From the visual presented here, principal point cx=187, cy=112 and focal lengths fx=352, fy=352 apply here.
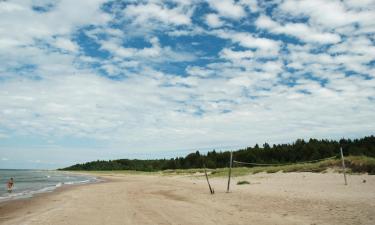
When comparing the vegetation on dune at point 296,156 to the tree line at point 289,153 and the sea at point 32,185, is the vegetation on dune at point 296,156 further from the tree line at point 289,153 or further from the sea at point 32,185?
the sea at point 32,185

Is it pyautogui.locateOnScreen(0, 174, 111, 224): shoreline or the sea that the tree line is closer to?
the sea

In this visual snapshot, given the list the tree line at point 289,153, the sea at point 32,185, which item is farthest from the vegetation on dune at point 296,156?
the sea at point 32,185

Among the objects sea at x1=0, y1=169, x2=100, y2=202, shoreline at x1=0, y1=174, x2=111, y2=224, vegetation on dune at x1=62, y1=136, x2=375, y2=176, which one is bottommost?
shoreline at x1=0, y1=174, x2=111, y2=224

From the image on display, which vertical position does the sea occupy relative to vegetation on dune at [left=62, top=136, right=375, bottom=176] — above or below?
below

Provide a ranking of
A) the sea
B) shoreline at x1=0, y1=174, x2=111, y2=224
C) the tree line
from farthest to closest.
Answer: the tree line, the sea, shoreline at x1=0, y1=174, x2=111, y2=224

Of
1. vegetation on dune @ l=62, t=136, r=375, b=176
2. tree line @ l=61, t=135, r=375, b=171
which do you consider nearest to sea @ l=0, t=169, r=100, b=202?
vegetation on dune @ l=62, t=136, r=375, b=176

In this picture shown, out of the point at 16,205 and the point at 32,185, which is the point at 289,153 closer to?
the point at 32,185

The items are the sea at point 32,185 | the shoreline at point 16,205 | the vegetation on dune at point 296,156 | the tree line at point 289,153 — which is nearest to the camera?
the shoreline at point 16,205

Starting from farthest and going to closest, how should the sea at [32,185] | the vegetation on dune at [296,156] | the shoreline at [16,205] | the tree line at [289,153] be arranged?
the tree line at [289,153] < the vegetation on dune at [296,156] < the sea at [32,185] < the shoreline at [16,205]

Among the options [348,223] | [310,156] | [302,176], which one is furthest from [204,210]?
[310,156]

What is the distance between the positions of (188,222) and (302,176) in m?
21.4

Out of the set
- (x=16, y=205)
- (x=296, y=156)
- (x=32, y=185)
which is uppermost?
(x=296, y=156)

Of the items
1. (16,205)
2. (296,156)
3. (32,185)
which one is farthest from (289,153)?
(16,205)

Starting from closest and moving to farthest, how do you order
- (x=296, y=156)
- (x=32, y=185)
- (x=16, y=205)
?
(x=16, y=205)
(x=32, y=185)
(x=296, y=156)
